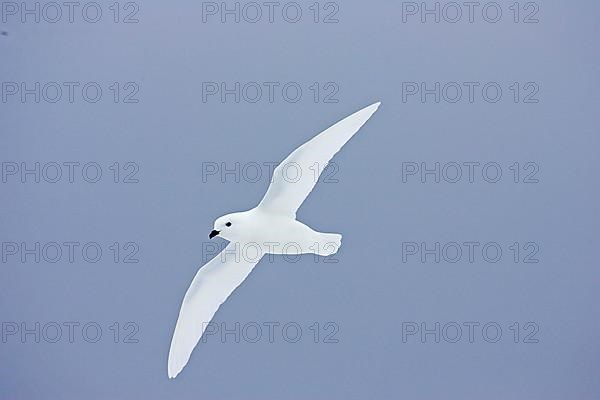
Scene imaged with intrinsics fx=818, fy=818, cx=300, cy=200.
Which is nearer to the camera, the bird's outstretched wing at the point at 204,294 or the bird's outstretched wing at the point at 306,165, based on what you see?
the bird's outstretched wing at the point at 306,165

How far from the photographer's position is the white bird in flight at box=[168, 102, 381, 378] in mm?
2439

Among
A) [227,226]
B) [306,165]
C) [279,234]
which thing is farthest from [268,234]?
[306,165]

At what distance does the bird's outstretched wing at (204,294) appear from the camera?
2.64 metres

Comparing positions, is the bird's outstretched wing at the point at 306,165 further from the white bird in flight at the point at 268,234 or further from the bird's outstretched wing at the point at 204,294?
the bird's outstretched wing at the point at 204,294

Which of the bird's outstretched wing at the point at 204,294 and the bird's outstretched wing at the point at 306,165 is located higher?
the bird's outstretched wing at the point at 306,165

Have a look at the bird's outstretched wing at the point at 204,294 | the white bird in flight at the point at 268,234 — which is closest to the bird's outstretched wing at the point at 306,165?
the white bird in flight at the point at 268,234

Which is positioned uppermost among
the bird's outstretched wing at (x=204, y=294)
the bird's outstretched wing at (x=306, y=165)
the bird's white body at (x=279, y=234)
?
the bird's outstretched wing at (x=306, y=165)

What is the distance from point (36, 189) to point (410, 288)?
5.44 ft

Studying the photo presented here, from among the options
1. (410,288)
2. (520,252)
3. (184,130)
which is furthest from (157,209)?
(520,252)

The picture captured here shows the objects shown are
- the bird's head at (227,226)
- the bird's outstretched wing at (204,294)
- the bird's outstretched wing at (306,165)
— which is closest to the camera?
the bird's outstretched wing at (306,165)

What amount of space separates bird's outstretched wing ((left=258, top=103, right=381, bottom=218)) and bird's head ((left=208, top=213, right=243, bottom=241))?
0.09 m

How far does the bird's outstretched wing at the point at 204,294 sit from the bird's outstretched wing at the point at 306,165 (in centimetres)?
24

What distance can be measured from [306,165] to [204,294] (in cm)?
57

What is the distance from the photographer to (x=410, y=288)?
342 centimetres
